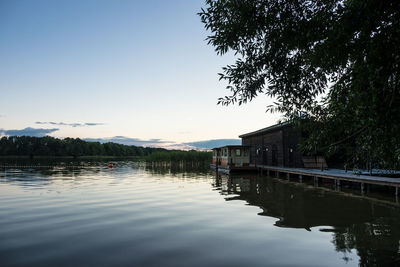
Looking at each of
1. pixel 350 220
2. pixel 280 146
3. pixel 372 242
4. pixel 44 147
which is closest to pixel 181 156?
pixel 280 146

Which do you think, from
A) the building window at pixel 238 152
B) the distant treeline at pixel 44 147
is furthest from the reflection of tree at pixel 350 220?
the distant treeline at pixel 44 147

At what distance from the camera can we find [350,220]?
8.95m

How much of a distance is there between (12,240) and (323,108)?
8.40 metres

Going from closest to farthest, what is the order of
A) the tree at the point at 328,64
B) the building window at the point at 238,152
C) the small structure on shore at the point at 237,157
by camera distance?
the tree at the point at 328,64, the small structure on shore at the point at 237,157, the building window at the point at 238,152

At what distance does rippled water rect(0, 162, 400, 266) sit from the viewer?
5.61 meters

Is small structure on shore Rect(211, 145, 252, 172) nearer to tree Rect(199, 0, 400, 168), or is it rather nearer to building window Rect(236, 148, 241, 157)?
building window Rect(236, 148, 241, 157)

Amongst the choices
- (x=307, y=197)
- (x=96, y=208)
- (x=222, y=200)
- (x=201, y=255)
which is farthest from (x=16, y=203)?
(x=307, y=197)

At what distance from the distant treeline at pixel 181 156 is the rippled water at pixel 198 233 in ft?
99.8

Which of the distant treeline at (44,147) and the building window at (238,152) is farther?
the distant treeline at (44,147)

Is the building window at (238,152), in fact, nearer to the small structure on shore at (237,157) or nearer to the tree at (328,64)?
the small structure on shore at (237,157)

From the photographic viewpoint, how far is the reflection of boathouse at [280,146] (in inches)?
1105

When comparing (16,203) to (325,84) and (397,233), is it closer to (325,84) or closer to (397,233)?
(325,84)

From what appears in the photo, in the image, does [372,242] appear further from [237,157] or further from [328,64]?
[237,157]

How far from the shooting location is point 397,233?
743 cm
